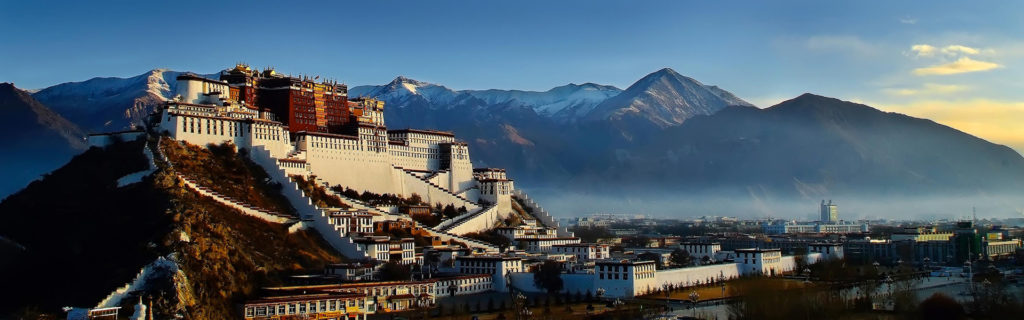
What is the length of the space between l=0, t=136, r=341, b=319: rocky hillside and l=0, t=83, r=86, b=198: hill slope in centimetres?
3584

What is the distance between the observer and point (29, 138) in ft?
336

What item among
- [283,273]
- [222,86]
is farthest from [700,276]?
[222,86]

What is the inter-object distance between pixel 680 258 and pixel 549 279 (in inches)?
824

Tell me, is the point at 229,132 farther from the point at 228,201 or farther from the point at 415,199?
the point at 415,199

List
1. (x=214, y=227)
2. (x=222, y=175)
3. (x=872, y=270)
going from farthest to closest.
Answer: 1. (x=872, y=270)
2. (x=222, y=175)
3. (x=214, y=227)

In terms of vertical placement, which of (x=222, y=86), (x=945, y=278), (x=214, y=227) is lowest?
(x=945, y=278)

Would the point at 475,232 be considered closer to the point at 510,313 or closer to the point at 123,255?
the point at 510,313

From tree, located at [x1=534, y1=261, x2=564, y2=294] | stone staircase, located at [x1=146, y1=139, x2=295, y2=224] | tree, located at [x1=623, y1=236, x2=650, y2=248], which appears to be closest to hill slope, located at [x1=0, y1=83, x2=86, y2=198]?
stone staircase, located at [x1=146, y1=139, x2=295, y2=224]

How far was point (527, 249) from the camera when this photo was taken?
254 ft

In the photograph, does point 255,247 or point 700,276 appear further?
point 700,276

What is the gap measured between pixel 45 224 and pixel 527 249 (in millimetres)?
33143

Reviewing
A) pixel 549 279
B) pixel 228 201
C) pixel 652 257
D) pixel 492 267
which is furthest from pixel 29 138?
pixel 549 279

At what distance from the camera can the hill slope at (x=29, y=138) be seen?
9594 cm

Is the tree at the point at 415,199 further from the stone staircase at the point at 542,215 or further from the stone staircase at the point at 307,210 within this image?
the stone staircase at the point at 542,215
